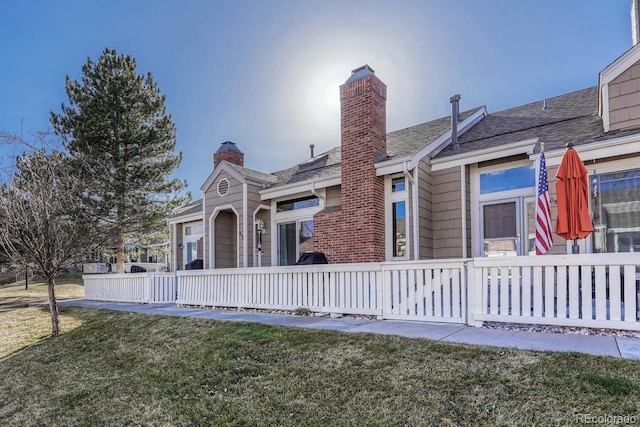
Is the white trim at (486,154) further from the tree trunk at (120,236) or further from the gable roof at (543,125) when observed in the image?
the tree trunk at (120,236)

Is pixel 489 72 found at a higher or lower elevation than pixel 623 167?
higher

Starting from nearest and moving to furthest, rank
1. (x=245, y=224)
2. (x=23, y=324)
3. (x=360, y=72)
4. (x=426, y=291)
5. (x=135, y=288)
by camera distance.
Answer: (x=426, y=291)
(x=23, y=324)
(x=360, y=72)
(x=135, y=288)
(x=245, y=224)

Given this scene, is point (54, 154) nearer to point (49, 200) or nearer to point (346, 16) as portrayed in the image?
point (49, 200)

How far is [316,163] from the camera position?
40.7ft

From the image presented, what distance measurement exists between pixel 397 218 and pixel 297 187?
3146mm

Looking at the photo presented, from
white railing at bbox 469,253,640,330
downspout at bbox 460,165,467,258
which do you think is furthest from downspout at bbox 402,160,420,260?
white railing at bbox 469,253,640,330

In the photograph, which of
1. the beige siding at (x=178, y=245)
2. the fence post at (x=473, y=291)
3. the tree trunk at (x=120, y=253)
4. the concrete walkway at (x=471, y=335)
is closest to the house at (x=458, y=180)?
the concrete walkway at (x=471, y=335)

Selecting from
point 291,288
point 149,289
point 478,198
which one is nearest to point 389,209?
point 478,198

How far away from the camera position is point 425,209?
8875 millimetres

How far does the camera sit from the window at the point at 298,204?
11.2 m

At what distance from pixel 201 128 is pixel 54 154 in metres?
9.07

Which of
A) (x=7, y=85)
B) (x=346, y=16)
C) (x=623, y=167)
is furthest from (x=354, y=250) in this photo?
(x=7, y=85)

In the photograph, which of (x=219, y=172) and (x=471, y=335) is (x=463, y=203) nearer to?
(x=471, y=335)

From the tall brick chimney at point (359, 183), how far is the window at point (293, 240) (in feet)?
5.51
